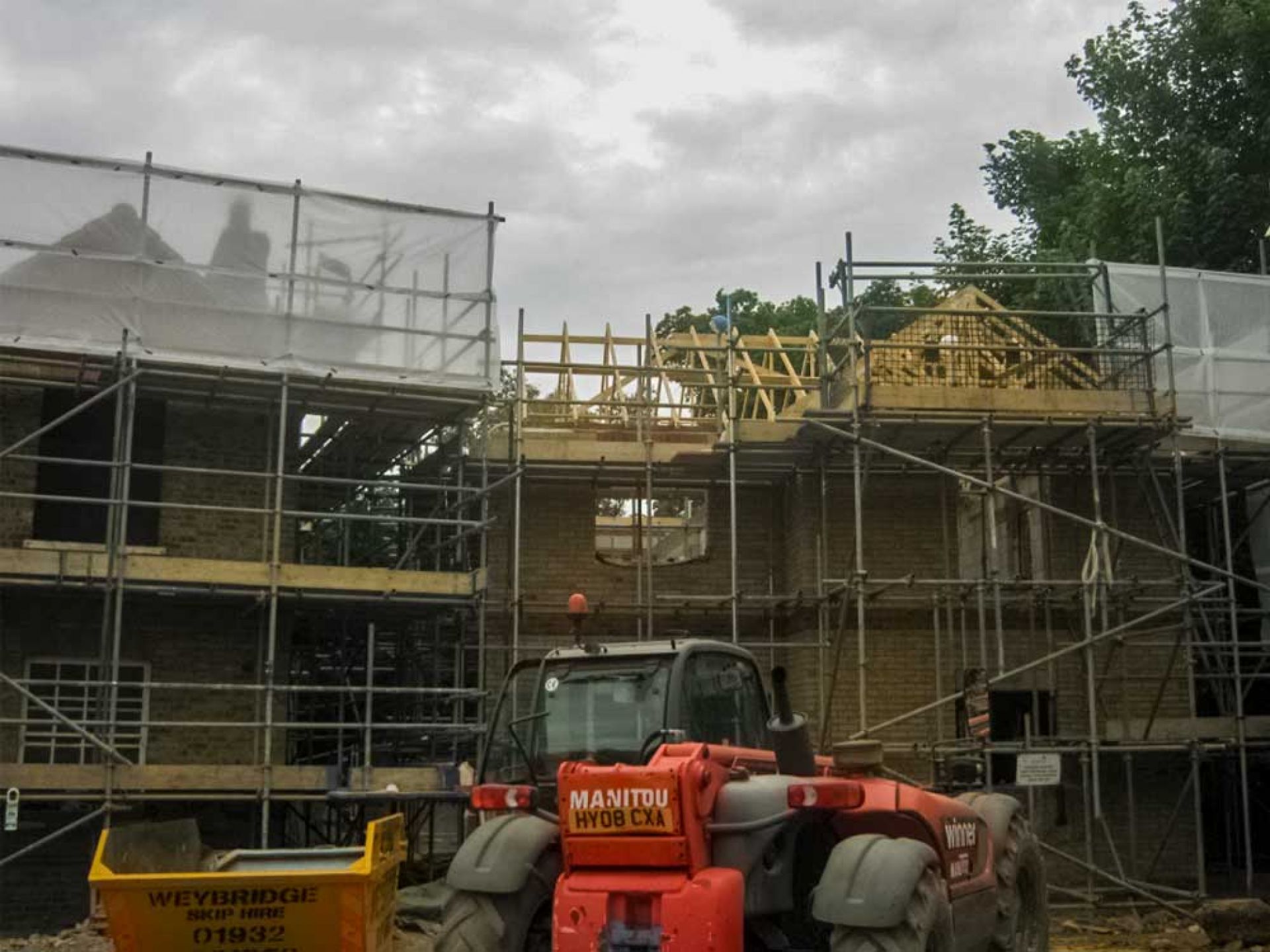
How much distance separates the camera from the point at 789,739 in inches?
333

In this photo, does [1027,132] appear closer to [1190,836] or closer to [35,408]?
[1190,836]

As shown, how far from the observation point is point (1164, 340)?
57.8 ft

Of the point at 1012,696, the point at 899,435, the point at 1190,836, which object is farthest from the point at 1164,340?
the point at 1190,836

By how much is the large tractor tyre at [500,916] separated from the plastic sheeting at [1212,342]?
38.3 feet

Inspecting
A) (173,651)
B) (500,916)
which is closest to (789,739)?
(500,916)

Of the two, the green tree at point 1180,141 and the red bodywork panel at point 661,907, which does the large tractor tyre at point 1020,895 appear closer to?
the red bodywork panel at point 661,907

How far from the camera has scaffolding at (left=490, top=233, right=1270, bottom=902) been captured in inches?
646

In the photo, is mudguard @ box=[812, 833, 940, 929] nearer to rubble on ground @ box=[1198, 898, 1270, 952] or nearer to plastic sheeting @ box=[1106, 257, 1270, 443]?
rubble on ground @ box=[1198, 898, 1270, 952]

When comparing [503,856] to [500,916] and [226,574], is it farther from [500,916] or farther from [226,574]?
[226,574]

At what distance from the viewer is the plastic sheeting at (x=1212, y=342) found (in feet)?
58.0

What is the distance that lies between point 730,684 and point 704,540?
991cm

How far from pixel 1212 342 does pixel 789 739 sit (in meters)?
11.8

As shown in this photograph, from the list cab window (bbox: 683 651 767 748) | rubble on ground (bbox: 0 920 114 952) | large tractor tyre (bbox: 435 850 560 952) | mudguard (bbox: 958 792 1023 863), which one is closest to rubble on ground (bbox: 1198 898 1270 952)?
mudguard (bbox: 958 792 1023 863)

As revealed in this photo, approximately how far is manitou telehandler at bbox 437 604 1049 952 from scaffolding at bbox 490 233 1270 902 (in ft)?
21.6
